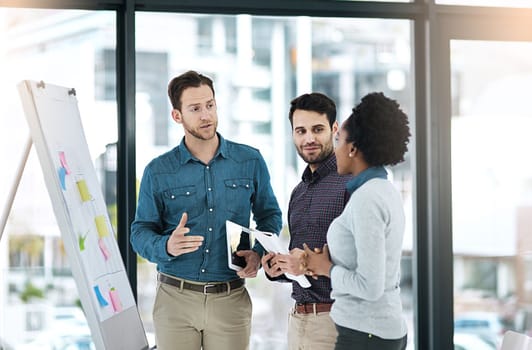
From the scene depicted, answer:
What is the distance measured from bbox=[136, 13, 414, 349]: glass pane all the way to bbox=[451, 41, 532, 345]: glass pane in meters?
0.41

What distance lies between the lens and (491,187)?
3867 millimetres

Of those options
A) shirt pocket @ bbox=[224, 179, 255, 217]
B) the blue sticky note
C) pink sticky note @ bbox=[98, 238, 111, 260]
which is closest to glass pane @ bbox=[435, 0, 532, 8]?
shirt pocket @ bbox=[224, 179, 255, 217]

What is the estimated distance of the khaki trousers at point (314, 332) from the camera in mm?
2736

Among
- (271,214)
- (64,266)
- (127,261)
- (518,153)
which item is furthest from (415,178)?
(64,266)

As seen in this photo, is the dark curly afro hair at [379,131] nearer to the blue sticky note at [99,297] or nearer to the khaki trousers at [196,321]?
the khaki trousers at [196,321]

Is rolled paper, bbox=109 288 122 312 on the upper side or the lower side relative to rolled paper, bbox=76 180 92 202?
lower

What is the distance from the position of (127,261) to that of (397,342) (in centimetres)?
146

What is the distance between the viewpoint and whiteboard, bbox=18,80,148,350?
2.71 metres

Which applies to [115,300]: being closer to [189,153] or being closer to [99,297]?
[99,297]

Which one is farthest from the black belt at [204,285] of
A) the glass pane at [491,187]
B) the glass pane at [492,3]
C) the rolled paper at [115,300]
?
the glass pane at [492,3]

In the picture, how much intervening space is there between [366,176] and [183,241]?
756 millimetres

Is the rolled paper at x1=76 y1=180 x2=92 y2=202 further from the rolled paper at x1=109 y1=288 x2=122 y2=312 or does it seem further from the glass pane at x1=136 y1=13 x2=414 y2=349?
the glass pane at x1=136 y1=13 x2=414 y2=349

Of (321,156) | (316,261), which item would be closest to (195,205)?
(321,156)

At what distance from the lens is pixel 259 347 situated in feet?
12.0
